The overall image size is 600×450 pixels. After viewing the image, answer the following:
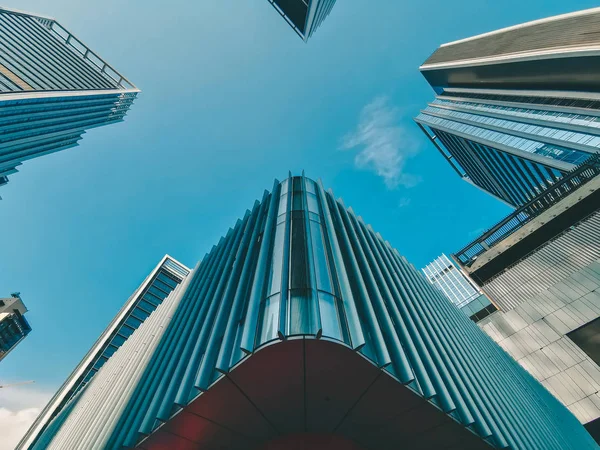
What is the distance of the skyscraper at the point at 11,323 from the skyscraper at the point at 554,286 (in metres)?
127

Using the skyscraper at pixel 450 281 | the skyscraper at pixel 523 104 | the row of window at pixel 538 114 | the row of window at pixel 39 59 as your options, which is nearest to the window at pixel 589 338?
the skyscraper at pixel 523 104

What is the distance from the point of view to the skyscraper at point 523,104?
160ft

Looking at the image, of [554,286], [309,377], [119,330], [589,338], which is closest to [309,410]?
[309,377]

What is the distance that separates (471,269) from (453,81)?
297ft

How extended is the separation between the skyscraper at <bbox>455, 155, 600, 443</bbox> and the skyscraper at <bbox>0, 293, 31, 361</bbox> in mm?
126790

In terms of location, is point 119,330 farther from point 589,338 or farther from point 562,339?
point 589,338

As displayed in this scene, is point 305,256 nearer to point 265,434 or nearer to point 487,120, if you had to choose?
point 265,434

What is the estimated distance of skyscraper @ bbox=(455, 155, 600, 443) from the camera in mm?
19188

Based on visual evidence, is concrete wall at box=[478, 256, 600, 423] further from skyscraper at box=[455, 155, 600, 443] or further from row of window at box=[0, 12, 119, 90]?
row of window at box=[0, 12, 119, 90]

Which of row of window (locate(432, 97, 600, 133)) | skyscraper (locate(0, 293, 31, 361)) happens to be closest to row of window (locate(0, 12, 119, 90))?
skyscraper (locate(0, 293, 31, 361))

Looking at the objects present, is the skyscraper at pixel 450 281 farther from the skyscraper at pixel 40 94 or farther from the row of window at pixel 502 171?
the skyscraper at pixel 40 94

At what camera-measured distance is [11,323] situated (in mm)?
93688

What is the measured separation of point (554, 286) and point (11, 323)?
13614 cm

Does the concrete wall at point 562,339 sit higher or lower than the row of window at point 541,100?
lower
